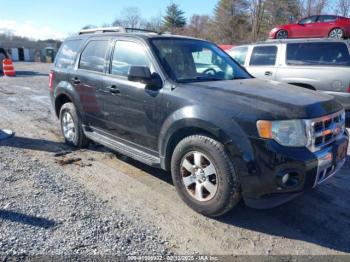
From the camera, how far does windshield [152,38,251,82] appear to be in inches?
150

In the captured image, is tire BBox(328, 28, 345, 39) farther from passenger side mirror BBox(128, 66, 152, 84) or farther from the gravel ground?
the gravel ground

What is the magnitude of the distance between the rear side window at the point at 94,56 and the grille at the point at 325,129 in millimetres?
2962

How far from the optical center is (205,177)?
10.6 ft

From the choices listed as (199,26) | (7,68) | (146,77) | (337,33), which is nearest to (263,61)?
(146,77)

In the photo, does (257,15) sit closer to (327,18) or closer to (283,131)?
(327,18)

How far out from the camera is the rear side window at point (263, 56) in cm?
779

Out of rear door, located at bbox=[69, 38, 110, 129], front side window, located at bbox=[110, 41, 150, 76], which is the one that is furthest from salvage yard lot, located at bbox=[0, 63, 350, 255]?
front side window, located at bbox=[110, 41, 150, 76]

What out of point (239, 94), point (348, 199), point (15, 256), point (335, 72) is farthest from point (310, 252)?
point (335, 72)

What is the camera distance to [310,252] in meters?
2.77

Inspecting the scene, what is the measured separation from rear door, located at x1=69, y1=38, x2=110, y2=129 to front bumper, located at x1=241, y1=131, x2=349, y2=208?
2.48 meters

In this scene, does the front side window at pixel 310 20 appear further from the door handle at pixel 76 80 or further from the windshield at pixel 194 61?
the door handle at pixel 76 80

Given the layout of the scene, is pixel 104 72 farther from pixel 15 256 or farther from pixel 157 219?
pixel 15 256

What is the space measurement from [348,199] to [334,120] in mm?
1108

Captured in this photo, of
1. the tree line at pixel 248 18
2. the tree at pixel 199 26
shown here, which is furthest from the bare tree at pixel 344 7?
the tree at pixel 199 26
